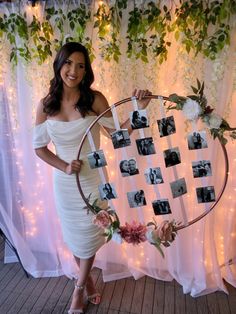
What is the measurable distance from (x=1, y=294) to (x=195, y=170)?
67.1 inches

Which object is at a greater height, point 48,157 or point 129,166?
point 48,157

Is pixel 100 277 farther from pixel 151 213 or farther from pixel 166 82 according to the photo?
pixel 166 82

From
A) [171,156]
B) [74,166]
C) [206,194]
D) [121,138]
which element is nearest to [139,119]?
[121,138]

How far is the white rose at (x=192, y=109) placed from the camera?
1.52 m

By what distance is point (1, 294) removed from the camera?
222 centimetres

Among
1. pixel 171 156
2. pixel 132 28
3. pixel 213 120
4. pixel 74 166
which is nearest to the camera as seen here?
pixel 213 120

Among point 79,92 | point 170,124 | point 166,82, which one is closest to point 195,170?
point 170,124

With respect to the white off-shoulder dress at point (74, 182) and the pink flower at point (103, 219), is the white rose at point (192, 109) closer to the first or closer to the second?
the white off-shoulder dress at point (74, 182)

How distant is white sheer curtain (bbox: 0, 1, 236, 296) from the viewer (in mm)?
1944

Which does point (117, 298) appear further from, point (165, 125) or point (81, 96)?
point (81, 96)

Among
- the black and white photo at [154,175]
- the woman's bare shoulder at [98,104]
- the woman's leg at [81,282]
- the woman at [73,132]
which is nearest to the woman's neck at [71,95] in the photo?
the woman at [73,132]

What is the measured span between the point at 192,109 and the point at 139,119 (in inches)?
10.9

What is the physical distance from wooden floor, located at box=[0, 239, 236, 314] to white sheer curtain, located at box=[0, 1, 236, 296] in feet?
0.23

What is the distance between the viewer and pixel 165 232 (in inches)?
63.1
